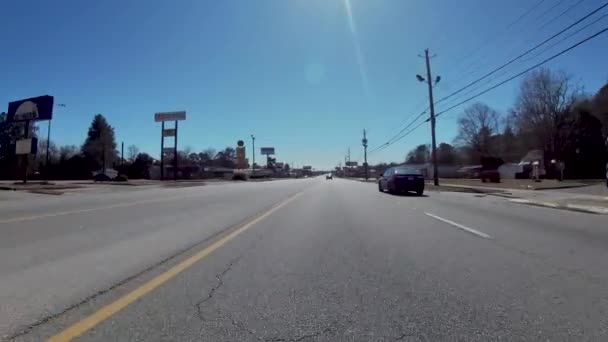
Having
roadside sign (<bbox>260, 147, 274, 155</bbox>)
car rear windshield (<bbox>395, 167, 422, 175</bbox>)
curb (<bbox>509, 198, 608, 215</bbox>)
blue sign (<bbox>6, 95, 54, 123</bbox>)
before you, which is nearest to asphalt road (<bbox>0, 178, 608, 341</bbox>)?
curb (<bbox>509, 198, 608, 215</bbox>)

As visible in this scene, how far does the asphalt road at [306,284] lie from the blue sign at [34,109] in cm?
4104

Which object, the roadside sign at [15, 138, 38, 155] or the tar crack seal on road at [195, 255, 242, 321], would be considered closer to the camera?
the tar crack seal on road at [195, 255, 242, 321]

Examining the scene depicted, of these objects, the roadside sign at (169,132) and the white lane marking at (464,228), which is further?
the roadside sign at (169,132)

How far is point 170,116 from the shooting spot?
85.4m

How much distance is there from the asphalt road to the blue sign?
4104cm

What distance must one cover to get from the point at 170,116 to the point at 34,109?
37903 millimetres

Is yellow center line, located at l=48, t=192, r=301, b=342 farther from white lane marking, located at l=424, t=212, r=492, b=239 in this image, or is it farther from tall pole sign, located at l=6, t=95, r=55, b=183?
tall pole sign, located at l=6, t=95, r=55, b=183

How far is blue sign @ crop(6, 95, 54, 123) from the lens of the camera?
47.2m

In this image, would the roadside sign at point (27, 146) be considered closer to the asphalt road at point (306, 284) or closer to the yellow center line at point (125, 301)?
the asphalt road at point (306, 284)

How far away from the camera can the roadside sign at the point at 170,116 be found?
275 ft

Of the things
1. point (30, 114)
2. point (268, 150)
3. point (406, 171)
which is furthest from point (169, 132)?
point (268, 150)

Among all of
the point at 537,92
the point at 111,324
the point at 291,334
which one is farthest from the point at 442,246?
the point at 537,92

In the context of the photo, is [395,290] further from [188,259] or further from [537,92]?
[537,92]

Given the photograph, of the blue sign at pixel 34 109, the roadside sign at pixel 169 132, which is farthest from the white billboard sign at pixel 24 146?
the roadside sign at pixel 169 132
